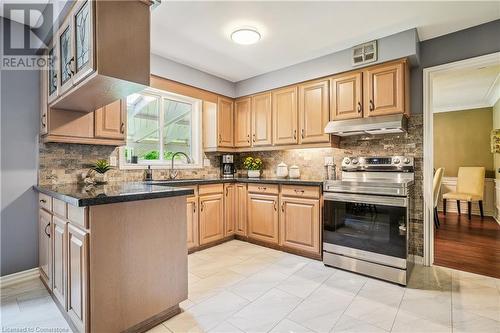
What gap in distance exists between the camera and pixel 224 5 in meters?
2.29

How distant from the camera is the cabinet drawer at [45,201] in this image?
217 centimetres

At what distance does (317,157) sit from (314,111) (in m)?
0.68

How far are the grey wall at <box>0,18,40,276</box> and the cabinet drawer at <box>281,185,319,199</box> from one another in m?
2.73

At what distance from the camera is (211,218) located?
11.8 feet

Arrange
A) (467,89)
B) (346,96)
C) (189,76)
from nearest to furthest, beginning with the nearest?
(346,96) → (189,76) → (467,89)

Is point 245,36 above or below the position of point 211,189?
above

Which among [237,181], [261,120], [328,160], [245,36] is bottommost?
[237,181]

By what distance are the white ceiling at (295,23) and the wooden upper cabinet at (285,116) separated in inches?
21.4

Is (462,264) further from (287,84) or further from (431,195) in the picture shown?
(287,84)

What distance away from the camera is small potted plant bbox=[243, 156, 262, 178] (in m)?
4.16

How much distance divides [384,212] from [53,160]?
3380mm

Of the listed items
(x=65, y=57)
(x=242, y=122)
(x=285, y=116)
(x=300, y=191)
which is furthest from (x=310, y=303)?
(x=242, y=122)

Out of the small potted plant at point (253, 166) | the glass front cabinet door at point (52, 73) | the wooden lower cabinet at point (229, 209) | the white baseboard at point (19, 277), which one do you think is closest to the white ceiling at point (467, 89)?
the small potted plant at point (253, 166)

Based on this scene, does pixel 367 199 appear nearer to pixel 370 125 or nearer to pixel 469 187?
pixel 370 125
